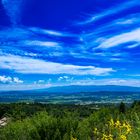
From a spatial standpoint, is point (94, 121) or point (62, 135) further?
point (94, 121)

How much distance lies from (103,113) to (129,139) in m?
→ 11.5

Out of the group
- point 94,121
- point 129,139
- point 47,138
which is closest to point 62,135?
point 47,138

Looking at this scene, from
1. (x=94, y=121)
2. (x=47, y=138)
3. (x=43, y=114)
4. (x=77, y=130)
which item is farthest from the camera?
(x=94, y=121)

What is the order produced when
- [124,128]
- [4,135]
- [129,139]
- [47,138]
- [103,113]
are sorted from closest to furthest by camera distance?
[129,139] → [124,128] → [47,138] → [4,135] → [103,113]

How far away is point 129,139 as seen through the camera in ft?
27.6

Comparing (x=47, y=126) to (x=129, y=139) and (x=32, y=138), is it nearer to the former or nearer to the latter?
(x=32, y=138)

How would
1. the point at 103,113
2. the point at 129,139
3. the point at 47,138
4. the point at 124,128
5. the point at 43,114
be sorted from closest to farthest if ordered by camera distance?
1. the point at 129,139
2. the point at 124,128
3. the point at 47,138
4. the point at 43,114
5. the point at 103,113

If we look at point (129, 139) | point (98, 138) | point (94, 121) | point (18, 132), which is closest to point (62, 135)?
point (98, 138)

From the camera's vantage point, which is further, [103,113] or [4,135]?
[103,113]

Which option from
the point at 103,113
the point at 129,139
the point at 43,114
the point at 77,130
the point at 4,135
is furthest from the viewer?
the point at 103,113

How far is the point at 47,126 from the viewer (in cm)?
1149

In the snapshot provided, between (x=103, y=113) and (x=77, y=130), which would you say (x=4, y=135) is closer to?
(x=77, y=130)

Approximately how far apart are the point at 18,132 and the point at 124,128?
4.92 m

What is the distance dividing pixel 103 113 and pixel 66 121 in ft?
27.1
